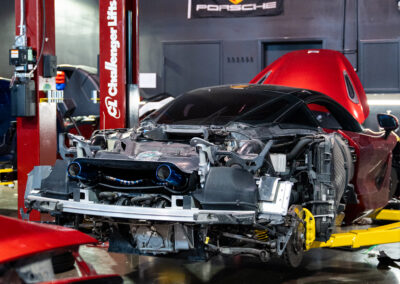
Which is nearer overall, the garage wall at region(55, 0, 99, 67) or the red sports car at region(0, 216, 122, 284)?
the red sports car at region(0, 216, 122, 284)

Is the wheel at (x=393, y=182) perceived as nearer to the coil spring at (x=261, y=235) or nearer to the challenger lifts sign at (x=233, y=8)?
the coil spring at (x=261, y=235)

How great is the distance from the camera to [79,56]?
55.8 ft

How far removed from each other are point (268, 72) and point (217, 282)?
12.6 feet

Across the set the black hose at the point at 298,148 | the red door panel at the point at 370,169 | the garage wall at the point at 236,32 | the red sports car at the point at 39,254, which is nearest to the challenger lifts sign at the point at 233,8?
the garage wall at the point at 236,32

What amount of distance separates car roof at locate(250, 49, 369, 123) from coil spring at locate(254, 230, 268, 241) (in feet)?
11.4

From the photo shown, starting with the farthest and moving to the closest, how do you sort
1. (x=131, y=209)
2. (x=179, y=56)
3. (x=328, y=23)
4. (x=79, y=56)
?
(x=79, y=56), (x=179, y=56), (x=328, y=23), (x=131, y=209)

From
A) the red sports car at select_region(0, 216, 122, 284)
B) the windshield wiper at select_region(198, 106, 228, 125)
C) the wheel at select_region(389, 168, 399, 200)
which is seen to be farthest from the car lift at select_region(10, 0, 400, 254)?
the red sports car at select_region(0, 216, 122, 284)

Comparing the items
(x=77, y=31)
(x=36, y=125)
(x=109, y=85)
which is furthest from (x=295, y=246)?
(x=77, y=31)

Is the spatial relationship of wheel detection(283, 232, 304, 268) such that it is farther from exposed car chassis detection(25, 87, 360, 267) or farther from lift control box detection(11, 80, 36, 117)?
lift control box detection(11, 80, 36, 117)

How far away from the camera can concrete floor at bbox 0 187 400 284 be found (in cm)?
541

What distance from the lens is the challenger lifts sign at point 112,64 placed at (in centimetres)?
816

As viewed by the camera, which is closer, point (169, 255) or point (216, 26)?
point (169, 255)

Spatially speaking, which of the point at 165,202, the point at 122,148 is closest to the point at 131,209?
the point at 165,202

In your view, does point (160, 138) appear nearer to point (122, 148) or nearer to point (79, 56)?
point (122, 148)
